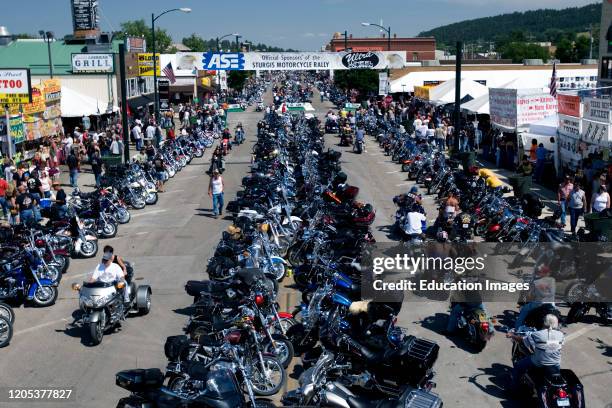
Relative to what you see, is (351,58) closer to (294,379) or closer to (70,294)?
(70,294)

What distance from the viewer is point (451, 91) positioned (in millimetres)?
41969

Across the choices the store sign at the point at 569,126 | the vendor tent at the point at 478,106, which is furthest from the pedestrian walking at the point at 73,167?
the vendor tent at the point at 478,106

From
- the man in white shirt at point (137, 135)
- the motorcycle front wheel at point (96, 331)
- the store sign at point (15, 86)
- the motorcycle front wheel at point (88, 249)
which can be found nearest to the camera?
the motorcycle front wheel at point (96, 331)

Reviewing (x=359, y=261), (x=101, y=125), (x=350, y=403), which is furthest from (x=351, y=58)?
(x=350, y=403)

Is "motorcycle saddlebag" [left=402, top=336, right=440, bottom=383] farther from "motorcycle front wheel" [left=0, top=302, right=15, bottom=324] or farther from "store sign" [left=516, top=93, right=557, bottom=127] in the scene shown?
"store sign" [left=516, top=93, right=557, bottom=127]

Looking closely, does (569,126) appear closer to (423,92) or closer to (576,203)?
(576,203)

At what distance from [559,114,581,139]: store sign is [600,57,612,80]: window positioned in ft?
46.5

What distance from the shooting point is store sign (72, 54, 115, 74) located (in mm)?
46312

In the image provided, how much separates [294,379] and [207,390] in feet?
8.45

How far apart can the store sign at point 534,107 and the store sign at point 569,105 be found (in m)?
2.26

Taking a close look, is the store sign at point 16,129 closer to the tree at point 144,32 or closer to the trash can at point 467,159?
the trash can at point 467,159

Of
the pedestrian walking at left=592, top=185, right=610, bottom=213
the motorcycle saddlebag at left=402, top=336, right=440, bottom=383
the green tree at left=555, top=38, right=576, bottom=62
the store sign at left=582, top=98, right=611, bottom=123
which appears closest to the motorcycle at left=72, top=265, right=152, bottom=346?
the motorcycle saddlebag at left=402, top=336, right=440, bottom=383

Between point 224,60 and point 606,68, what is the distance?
19.5 meters

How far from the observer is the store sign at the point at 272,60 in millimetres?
34531
